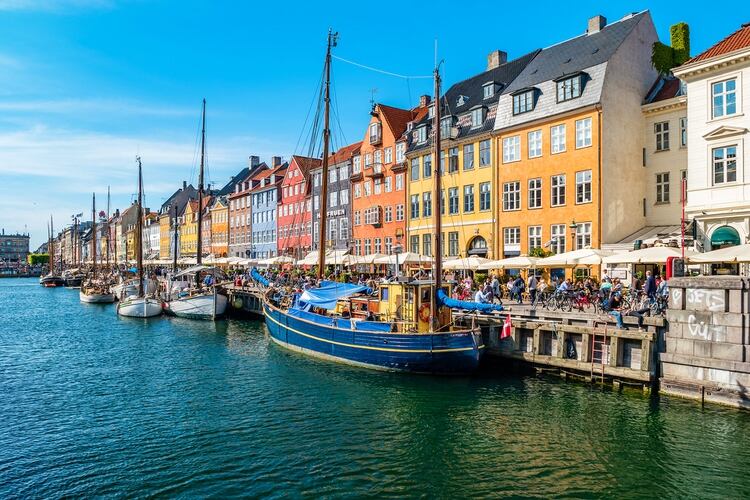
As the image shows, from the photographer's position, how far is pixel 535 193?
37344mm

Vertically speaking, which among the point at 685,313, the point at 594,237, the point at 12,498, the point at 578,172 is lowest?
the point at 12,498

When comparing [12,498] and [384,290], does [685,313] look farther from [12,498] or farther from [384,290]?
[12,498]

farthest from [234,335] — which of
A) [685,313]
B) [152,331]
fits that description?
[685,313]

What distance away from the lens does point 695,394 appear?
17031 mm

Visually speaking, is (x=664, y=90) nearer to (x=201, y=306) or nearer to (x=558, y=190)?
(x=558, y=190)

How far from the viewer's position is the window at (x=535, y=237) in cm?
3685

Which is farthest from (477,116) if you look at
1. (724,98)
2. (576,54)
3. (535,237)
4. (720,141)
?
(720,141)

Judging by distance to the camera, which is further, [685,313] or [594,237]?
[594,237]

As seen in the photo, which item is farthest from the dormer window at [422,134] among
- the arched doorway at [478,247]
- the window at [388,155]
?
the arched doorway at [478,247]

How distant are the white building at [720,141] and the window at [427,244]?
20.5m

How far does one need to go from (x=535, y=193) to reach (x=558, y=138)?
12.8ft

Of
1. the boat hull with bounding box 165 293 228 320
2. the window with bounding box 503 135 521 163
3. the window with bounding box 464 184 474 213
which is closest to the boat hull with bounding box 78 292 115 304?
the boat hull with bounding box 165 293 228 320

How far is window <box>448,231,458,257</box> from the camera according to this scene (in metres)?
43.0

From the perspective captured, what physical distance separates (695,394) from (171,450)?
15646 millimetres
